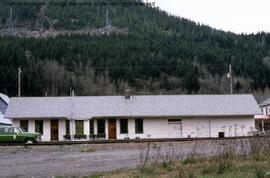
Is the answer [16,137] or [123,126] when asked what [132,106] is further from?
[16,137]

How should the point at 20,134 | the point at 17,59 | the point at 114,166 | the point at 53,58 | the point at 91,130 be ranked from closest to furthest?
the point at 114,166, the point at 20,134, the point at 91,130, the point at 17,59, the point at 53,58

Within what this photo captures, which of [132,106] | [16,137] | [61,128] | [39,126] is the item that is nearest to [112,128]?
[132,106]

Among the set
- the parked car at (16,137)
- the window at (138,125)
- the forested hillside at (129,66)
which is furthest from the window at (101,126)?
the forested hillside at (129,66)

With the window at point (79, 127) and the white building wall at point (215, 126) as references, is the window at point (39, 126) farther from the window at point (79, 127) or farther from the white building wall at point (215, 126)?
the white building wall at point (215, 126)

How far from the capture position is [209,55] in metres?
Answer: 149

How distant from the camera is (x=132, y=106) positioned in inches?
2215

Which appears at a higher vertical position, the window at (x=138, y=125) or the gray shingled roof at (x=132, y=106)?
the gray shingled roof at (x=132, y=106)

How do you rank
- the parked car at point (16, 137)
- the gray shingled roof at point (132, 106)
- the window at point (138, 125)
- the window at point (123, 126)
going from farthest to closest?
the gray shingled roof at point (132, 106), the window at point (138, 125), the window at point (123, 126), the parked car at point (16, 137)

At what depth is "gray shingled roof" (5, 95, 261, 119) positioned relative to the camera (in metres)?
54.5

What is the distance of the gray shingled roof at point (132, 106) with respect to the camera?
179ft

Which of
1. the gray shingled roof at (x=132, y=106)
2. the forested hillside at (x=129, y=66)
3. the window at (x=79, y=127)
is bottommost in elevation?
the window at (x=79, y=127)

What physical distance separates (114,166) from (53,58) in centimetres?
11005

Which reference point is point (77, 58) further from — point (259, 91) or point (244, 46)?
point (244, 46)

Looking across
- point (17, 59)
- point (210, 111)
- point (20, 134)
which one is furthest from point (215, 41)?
point (20, 134)
